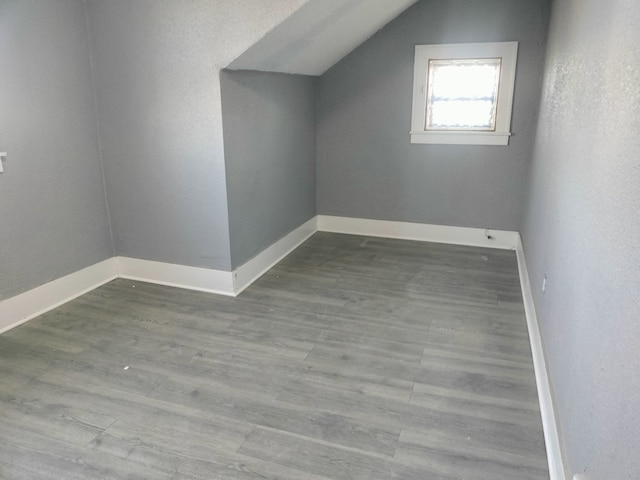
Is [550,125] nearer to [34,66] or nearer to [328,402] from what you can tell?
[328,402]

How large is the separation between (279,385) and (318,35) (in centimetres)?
233

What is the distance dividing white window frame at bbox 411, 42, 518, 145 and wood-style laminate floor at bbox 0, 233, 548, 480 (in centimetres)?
136

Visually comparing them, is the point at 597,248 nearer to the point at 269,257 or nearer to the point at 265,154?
the point at 265,154

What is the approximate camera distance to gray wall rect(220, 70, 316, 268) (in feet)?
10.4

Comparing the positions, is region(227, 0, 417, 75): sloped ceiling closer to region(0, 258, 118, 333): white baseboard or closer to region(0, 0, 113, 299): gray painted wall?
region(0, 0, 113, 299): gray painted wall

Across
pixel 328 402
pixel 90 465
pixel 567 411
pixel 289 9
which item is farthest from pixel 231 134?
pixel 567 411

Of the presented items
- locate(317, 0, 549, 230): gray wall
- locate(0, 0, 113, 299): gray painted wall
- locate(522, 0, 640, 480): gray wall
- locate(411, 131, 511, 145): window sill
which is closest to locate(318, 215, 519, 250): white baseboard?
locate(317, 0, 549, 230): gray wall

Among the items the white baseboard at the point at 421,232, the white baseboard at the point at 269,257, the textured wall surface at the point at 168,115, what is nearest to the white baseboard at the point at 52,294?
the textured wall surface at the point at 168,115

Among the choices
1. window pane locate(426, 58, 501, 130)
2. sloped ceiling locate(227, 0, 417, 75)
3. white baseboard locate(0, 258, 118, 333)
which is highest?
sloped ceiling locate(227, 0, 417, 75)

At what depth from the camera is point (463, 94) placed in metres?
4.17

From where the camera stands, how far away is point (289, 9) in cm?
261

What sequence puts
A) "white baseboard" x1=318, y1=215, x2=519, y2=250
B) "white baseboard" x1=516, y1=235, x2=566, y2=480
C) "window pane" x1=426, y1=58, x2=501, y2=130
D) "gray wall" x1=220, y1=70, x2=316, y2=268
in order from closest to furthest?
"white baseboard" x1=516, y1=235, x2=566, y2=480 < "gray wall" x1=220, y1=70, x2=316, y2=268 < "window pane" x1=426, y1=58, x2=501, y2=130 < "white baseboard" x1=318, y1=215, x2=519, y2=250

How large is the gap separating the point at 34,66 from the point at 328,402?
258 centimetres

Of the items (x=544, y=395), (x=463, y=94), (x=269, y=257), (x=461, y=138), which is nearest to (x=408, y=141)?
(x=461, y=138)
